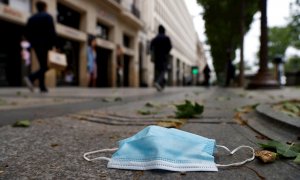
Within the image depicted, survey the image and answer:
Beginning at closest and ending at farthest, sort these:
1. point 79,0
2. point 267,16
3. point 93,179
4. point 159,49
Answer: point 93,179, point 159,49, point 267,16, point 79,0

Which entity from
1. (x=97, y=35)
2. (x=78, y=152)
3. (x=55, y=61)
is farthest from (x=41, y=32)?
(x=97, y=35)

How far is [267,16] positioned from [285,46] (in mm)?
54233

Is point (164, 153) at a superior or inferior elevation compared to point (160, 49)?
inferior

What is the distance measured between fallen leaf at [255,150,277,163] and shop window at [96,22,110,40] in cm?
2301

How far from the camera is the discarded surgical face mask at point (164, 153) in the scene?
1.92 m

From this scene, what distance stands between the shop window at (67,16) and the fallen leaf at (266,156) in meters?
18.4

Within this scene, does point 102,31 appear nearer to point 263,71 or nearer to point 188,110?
point 263,71

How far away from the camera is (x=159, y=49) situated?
12.5 metres

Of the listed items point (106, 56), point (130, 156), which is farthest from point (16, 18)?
point (130, 156)

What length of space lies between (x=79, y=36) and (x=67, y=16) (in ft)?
3.98

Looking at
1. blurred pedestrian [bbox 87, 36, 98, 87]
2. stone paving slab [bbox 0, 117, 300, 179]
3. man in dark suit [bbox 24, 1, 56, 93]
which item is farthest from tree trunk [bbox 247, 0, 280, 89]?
blurred pedestrian [bbox 87, 36, 98, 87]

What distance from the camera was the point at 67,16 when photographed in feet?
68.5

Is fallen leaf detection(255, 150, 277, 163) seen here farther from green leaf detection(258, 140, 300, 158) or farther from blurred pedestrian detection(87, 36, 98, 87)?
blurred pedestrian detection(87, 36, 98, 87)

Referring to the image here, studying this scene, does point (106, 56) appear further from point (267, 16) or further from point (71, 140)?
point (71, 140)
